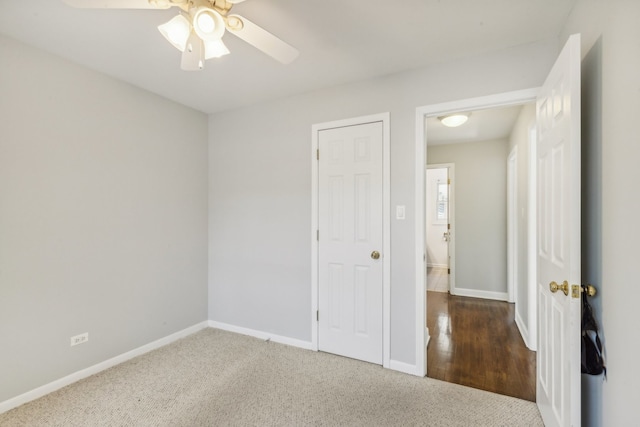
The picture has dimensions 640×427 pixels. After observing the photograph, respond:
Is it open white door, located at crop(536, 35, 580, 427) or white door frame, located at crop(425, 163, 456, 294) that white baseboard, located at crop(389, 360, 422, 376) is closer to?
open white door, located at crop(536, 35, 580, 427)

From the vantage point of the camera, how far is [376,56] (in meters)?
2.24

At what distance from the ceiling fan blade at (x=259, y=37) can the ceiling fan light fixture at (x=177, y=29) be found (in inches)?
7.7

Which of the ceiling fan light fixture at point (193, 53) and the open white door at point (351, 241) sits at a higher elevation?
the ceiling fan light fixture at point (193, 53)

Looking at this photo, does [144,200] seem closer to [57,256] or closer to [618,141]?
[57,256]

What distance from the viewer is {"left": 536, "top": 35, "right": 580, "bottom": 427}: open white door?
4.42 ft

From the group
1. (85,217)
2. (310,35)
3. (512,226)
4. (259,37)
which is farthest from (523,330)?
(85,217)

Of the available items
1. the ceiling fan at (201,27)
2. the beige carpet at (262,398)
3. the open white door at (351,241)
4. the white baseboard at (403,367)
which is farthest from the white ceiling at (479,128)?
the beige carpet at (262,398)

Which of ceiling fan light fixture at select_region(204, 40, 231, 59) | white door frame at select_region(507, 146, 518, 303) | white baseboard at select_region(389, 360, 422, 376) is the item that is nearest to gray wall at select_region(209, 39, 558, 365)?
white baseboard at select_region(389, 360, 422, 376)

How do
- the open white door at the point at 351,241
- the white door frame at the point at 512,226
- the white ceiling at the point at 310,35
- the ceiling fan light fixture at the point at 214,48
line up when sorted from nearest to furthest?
the ceiling fan light fixture at the point at 214,48, the white ceiling at the point at 310,35, the open white door at the point at 351,241, the white door frame at the point at 512,226

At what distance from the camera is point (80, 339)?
238cm

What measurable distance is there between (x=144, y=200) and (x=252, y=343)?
1.71 meters

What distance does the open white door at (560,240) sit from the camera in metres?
1.35

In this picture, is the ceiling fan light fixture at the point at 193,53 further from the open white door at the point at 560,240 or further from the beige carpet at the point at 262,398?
the beige carpet at the point at 262,398

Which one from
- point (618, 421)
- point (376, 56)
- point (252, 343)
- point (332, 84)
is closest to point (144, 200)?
point (252, 343)
